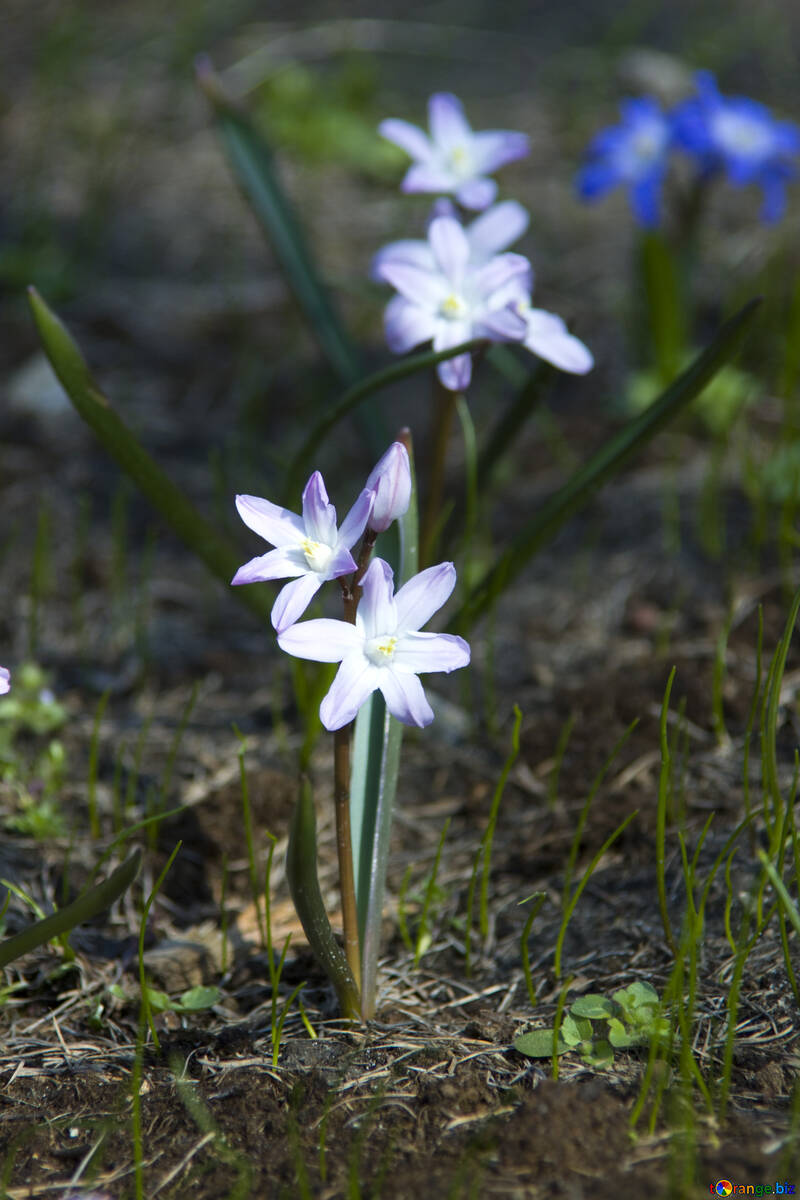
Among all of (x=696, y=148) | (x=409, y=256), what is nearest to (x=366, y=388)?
(x=409, y=256)

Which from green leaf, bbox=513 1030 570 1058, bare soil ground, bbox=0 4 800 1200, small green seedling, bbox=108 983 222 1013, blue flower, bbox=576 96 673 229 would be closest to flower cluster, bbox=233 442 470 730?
bare soil ground, bbox=0 4 800 1200

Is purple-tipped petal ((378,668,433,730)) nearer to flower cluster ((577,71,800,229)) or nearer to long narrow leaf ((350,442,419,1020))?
long narrow leaf ((350,442,419,1020))

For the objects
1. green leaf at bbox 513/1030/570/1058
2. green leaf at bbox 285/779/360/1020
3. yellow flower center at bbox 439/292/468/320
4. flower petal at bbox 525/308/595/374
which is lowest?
green leaf at bbox 513/1030/570/1058

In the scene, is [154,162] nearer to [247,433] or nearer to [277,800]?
[247,433]

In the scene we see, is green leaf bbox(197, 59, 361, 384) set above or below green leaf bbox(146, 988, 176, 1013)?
above

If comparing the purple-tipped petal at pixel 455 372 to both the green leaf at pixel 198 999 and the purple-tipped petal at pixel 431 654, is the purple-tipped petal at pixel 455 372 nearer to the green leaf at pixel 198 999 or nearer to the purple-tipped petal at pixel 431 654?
the purple-tipped petal at pixel 431 654

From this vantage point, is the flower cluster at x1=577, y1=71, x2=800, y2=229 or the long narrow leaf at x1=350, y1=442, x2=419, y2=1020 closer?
the long narrow leaf at x1=350, y1=442, x2=419, y2=1020

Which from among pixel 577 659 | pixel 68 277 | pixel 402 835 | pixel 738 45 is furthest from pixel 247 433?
pixel 738 45
